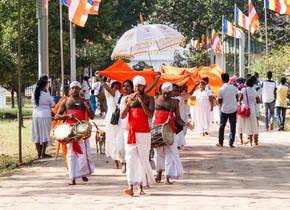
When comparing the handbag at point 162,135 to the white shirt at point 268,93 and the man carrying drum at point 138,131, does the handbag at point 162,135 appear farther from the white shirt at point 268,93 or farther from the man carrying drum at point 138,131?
the white shirt at point 268,93

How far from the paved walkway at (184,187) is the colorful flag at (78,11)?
777 cm

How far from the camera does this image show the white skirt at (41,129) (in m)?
18.8

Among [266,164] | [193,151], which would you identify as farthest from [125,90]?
[193,151]

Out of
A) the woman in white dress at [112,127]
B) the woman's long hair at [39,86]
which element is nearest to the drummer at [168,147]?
the woman in white dress at [112,127]

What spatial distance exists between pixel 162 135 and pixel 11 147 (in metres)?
9.11

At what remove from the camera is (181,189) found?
13.3 meters

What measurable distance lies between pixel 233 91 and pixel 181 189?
7.91 metres

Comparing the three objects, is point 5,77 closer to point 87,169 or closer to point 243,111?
point 243,111

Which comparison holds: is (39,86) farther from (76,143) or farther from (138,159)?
(138,159)

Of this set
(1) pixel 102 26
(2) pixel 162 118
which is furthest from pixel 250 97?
(1) pixel 102 26

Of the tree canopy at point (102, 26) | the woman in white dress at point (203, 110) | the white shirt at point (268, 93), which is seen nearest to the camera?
the woman in white dress at point (203, 110)

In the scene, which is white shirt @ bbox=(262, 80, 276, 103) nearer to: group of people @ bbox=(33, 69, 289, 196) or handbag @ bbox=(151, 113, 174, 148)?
group of people @ bbox=(33, 69, 289, 196)

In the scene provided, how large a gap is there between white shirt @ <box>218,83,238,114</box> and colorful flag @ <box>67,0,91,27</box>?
634 cm

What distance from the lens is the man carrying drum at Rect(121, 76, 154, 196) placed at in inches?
498
